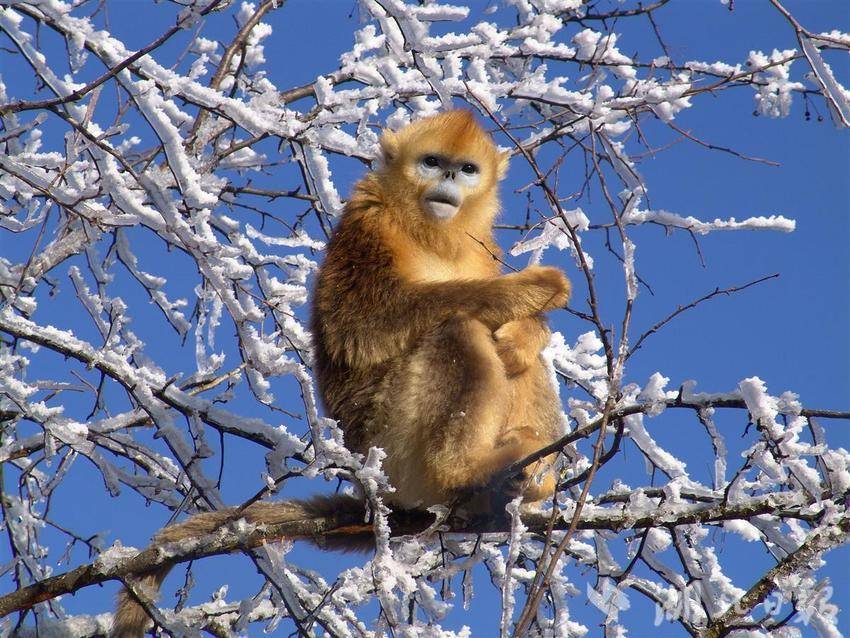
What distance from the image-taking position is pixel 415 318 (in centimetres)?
412

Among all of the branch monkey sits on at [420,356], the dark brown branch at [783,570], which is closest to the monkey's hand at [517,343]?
the branch monkey sits on at [420,356]

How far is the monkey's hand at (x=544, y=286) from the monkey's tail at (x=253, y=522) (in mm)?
1076

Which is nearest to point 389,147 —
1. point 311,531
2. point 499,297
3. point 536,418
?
point 499,297

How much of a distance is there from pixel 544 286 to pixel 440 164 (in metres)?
1.04

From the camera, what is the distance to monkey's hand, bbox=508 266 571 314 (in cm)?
410

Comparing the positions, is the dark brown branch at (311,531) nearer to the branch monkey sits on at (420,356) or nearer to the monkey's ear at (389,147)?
the branch monkey sits on at (420,356)

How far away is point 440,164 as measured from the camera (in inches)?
191

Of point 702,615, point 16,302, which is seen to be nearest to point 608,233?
point 702,615

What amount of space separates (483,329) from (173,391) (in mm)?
1310

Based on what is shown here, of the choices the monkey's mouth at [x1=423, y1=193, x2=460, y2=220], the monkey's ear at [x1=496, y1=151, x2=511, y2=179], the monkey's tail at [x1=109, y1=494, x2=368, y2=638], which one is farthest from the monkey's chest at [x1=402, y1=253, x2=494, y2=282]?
the monkey's tail at [x1=109, y1=494, x2=368, y2=638]

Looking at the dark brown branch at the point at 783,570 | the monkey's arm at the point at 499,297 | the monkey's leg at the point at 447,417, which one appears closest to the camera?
Result: the dark brown branch at the point at 783,570

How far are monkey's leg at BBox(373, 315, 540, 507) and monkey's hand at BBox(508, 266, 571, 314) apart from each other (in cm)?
24

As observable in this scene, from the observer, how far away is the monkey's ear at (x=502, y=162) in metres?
5.14

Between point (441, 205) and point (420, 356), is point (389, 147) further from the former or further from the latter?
point (420, 356)
